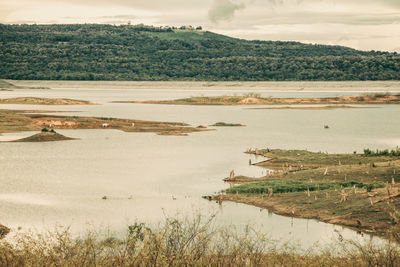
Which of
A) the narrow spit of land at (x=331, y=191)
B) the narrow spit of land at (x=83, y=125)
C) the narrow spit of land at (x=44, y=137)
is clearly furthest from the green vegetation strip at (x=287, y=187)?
the narrow spit of land at (x=83, y=125)

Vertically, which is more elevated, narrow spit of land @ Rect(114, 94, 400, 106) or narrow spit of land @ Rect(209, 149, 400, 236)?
narrow spit of land @ Rect(209, 149, 400, 236)

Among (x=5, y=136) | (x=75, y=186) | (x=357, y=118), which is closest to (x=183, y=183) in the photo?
(x=75, y=186)

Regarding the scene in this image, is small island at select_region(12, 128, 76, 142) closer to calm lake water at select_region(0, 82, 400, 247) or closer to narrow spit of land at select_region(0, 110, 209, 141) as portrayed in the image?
calm lake water at select_region(0, 82, 400, 247)

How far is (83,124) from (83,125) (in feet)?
0.95

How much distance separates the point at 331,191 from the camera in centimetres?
3794

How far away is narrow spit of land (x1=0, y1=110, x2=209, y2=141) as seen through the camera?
281ft

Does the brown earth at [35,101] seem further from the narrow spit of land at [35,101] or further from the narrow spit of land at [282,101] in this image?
the narrow spit of land at [282,101]

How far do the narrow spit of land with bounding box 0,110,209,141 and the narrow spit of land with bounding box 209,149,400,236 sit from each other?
120 feet

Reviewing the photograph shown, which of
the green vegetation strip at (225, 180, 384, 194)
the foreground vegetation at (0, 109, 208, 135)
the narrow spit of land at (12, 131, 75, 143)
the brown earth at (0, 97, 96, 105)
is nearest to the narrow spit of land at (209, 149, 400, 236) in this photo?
the green vegetation strip at (225, 180, 384, 194)

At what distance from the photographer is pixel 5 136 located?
249 feet

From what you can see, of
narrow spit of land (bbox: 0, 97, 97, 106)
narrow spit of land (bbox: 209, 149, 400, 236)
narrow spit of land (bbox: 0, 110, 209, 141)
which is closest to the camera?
narrow spit of land (bbox: 209, 149, 400, 236)

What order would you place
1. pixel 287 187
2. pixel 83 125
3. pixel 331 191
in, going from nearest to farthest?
pixel 331 191, pixel 287 187, pixel 83 125

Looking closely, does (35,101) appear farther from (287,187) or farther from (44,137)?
(287,187)

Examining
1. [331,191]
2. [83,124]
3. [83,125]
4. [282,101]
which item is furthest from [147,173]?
[282,101]
